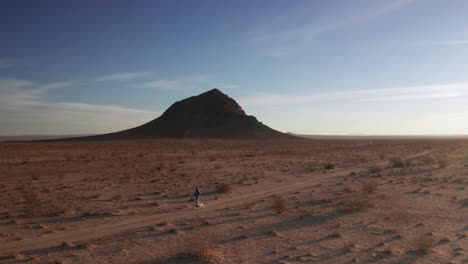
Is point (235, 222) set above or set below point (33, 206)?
below

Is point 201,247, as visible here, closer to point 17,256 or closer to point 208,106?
point 17,256

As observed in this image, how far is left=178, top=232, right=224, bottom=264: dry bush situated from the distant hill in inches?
3926

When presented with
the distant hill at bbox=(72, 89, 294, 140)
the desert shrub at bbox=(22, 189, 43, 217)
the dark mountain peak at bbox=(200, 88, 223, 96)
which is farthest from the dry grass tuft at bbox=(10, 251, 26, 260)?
the dark mountain peak at bbox=(200, 88, 223, 96)

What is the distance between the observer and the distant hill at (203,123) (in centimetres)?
11444

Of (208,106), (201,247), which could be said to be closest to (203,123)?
(208,106)

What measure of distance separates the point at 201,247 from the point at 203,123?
112 meters

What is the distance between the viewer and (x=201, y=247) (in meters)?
9.60

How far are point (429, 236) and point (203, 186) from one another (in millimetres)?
13129

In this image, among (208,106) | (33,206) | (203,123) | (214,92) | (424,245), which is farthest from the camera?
(214,92)

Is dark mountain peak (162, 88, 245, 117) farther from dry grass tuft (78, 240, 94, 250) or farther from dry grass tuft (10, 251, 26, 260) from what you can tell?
dry grass tuft (10, 251, 26, 260)

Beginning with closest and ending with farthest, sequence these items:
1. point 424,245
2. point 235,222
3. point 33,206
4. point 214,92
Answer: point 424,245, point 235,222, point 33,206, point 214,92

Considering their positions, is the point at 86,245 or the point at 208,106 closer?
the point at 86,245

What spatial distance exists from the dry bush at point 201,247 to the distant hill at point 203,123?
3926 inches

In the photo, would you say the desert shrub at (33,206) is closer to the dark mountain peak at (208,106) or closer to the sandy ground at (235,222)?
the sandy ground at (235,222)
